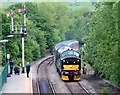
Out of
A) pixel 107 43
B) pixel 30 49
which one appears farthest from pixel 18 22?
pixel 107 43

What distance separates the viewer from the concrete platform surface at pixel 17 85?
65.0ft

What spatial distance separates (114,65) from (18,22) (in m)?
19.7

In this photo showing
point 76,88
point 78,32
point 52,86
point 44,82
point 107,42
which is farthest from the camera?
point 78,32

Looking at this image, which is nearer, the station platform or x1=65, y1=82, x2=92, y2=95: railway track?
the station platform

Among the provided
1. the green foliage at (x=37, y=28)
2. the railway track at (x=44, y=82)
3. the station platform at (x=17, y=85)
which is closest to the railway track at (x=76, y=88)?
the railway track at (x=44, y=82)

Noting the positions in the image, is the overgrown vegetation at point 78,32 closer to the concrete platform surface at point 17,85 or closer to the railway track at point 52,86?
the railway track at point 52,86

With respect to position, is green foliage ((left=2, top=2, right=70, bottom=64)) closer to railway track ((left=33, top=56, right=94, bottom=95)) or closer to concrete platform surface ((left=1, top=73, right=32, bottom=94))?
railway track ((left=33, top=56, right=94, bottom=95))

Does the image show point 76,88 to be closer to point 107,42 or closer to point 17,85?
point 107,42

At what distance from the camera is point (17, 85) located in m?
21.8

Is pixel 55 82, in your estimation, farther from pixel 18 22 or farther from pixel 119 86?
pixel 18 22

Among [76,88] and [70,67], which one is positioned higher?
[70,67]

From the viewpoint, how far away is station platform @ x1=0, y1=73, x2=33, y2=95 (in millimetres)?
19547

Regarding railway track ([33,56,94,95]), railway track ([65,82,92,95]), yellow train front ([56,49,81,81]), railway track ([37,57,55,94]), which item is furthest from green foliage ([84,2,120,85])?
railway track ([37,57,55,94])

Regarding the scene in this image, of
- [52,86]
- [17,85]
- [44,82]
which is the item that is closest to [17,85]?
[17,85]
